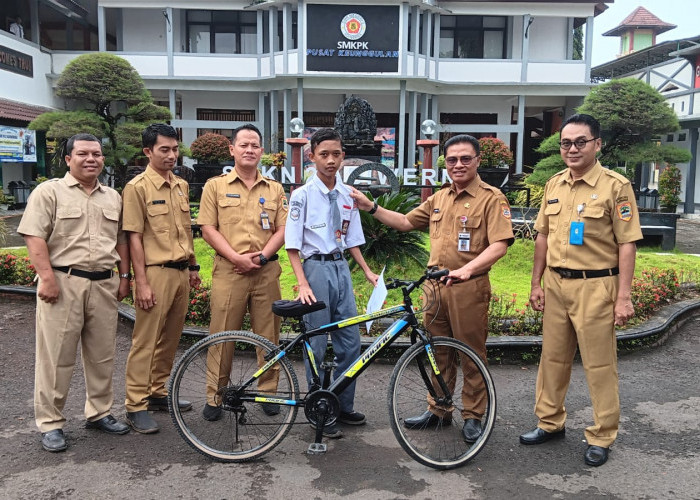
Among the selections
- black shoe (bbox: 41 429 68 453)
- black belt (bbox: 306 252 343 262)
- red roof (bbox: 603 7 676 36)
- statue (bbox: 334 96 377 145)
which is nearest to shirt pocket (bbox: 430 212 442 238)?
black belt (bbox: 306 252 343 262)

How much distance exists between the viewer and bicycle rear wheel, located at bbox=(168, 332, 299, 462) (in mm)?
3443

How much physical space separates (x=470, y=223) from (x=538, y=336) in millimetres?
2186

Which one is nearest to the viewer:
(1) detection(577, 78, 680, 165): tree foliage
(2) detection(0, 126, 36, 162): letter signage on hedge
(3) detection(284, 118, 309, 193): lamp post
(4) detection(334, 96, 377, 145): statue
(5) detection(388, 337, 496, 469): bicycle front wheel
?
(5) detection(388, 337, 496, 469): bicycle front wheel

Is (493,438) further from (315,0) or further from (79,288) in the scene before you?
(315,0)

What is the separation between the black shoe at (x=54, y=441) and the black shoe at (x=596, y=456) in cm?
293

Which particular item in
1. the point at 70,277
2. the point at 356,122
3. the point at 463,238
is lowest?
the point at 70,277

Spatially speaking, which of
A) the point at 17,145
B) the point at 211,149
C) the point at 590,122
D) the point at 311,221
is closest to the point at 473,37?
the point at 211,149

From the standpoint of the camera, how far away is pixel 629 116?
1296cm

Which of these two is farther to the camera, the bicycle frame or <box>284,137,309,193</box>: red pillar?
<box>284,137,309,193</box>: red pillar

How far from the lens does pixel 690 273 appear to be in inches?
310

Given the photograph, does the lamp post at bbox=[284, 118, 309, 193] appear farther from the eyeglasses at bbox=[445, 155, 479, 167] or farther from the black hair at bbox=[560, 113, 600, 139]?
the black hair at bbox=[560, 113, 600, 139]

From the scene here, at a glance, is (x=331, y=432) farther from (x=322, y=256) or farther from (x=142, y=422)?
(x=142, y=422)

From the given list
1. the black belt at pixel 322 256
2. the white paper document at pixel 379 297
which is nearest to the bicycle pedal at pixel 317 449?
the white paper document at pixel 379 297

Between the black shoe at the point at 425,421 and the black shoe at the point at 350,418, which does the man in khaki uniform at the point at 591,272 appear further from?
the black shoe at the point at 350,418
